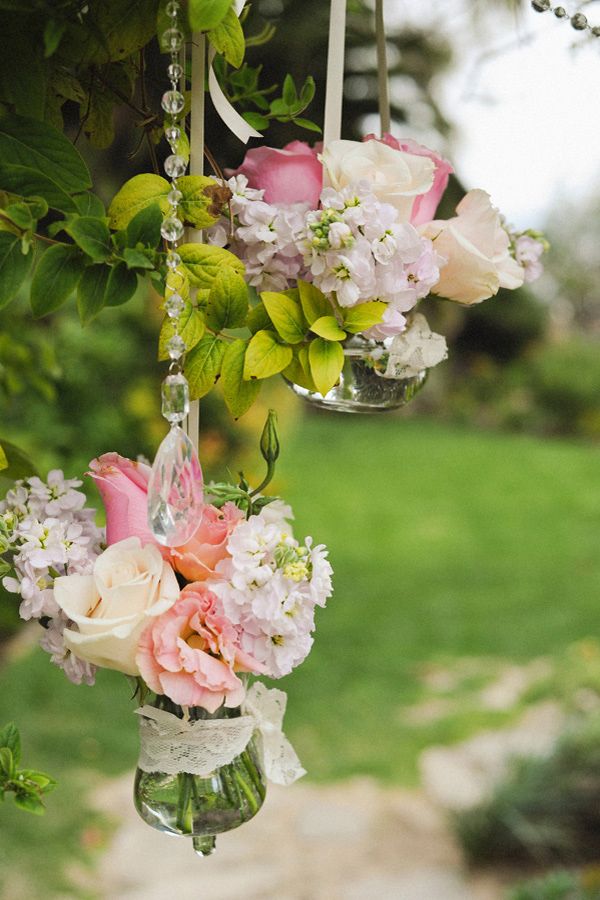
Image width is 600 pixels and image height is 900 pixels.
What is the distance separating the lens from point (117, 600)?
0.51 meters

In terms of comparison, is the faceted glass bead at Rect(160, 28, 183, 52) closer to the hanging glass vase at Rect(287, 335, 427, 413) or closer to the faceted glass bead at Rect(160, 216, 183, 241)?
the faceted glass bead at Rect(160, 216, 183, 241)

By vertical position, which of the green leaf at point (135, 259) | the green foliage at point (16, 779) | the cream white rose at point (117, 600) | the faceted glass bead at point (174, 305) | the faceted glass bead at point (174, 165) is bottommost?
the green foliage at point (16, 779)

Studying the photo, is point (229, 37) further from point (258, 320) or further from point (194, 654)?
point (194, 654)

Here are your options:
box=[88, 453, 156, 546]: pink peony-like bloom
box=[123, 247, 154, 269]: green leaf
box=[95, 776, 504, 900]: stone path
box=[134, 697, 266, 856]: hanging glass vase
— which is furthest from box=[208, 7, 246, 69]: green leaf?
box=[95, 776, 504, 900]: stone path

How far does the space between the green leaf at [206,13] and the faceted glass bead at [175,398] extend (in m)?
0.18

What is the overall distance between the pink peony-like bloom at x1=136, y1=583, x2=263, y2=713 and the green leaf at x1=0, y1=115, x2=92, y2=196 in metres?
0.25

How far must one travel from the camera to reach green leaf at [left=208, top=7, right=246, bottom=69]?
1.74 ft

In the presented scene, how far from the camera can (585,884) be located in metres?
2.34

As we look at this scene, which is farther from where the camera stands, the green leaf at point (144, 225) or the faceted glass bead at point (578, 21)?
the faceted glass bead at point (578, 21)

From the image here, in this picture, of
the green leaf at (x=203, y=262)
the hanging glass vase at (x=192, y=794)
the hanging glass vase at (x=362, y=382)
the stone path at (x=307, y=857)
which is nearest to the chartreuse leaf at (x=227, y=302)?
the green leaf at (x=203, y=262)

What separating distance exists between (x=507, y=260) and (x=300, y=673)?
3422 mm

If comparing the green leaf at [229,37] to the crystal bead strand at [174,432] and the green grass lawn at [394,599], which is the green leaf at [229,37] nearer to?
the crystal bead strand at [174,432]

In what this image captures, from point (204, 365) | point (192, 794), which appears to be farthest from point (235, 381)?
point (192, 794)

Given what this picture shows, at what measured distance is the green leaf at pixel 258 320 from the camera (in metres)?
0.58
